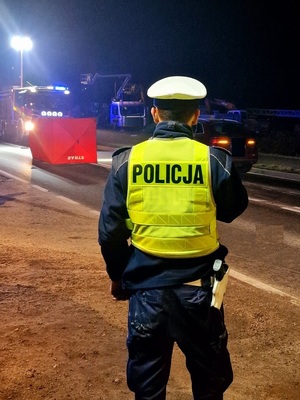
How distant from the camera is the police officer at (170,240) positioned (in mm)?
2555

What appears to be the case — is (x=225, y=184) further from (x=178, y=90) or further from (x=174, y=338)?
(x=174, y=338)

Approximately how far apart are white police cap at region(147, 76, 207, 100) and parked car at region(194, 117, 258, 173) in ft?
40.9

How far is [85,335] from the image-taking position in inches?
178

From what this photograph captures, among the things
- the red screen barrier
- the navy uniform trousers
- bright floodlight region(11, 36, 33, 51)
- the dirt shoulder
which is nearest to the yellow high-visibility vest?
the navy uniform trousers

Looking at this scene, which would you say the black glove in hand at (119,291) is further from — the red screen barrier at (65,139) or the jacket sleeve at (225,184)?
the red screen barrier at (65,139)

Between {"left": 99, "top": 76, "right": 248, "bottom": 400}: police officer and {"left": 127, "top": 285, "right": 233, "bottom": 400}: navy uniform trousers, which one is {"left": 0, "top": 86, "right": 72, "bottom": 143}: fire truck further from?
{"left": 127, "top": 285, "right": 233, "bottom": 400}: navy uniform trousers

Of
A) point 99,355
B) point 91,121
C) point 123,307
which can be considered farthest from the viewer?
point 91,121

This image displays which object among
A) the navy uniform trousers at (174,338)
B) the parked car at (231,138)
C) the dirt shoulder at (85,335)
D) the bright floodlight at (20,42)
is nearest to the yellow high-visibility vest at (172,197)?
the navy uniform trousers at (174,338)

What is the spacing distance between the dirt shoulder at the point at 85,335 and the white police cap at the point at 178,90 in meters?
1.99

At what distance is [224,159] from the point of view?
262cm

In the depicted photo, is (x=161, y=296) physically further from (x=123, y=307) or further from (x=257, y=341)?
(x=123, y=307)

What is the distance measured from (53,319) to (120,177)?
257cm

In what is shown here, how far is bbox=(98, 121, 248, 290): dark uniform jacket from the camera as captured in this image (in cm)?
258

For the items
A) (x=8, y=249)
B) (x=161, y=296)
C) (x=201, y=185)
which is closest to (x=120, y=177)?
(x=201, y=185)
